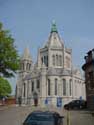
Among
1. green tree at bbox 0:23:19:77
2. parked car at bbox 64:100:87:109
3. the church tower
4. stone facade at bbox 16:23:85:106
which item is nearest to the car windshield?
green tree at bbox 0:23:19:77

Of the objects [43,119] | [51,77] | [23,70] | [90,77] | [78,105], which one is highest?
[23,70]

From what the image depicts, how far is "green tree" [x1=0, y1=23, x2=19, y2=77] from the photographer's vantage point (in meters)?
27.9

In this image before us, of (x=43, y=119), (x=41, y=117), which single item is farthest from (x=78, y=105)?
(x=43, y=119)

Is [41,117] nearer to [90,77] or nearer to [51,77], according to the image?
[90,77]

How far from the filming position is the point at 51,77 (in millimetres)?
83562

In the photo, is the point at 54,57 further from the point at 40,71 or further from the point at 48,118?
the point at 48,118

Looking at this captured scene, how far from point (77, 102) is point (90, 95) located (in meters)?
6.68

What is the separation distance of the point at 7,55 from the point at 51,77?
56141 mm

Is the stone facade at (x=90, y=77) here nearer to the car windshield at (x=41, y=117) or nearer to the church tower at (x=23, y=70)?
the car windshield at (x=41, y=117)

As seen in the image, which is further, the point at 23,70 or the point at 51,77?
the point at 23,70

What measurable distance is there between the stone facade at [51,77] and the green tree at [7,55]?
4819 centimetres

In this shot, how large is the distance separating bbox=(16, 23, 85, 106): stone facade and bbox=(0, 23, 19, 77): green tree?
4819 cm

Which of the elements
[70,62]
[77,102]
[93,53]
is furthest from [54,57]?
[93,53]

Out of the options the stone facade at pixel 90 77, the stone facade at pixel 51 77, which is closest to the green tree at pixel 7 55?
the stone facade at pixel 90 77
